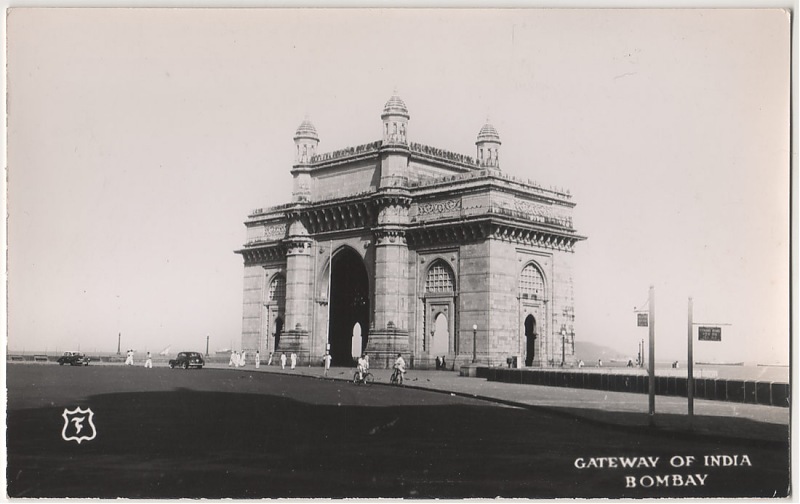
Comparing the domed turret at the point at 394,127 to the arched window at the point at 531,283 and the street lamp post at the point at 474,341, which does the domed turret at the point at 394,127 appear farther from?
the street lamp post at the point at 474,341

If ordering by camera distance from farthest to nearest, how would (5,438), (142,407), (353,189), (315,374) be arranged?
(353,189), (315,374), (142,407), (5,438)

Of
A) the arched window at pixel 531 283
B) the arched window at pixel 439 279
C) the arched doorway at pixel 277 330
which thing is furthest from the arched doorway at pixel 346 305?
the arched window at pixel 531 283

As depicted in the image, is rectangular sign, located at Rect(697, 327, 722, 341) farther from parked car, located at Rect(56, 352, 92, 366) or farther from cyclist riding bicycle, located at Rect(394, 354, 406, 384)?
parked car, located at Rect(56, 352, 92, 366)

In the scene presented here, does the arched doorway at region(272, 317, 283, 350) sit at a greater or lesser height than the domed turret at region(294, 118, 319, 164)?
lesser

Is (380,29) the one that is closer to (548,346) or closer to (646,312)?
(646,312)

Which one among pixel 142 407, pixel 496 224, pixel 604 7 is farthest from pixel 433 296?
pixel 604 7

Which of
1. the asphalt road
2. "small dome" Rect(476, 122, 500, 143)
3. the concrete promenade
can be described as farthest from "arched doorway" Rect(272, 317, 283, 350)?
the asphalt road
